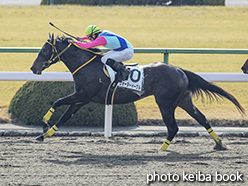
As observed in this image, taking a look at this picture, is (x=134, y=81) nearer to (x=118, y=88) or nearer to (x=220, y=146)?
(x=118, y=88)

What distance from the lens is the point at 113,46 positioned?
666cm

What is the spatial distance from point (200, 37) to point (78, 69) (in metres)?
13.0

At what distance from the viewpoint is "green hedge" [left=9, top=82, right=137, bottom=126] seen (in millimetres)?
7953

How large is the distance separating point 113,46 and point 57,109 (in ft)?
6.18

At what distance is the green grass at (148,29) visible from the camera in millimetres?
14078

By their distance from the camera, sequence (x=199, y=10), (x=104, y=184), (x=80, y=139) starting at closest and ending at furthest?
(x=104, y=184)
(x=80, y=139)
(x=199, y=10)

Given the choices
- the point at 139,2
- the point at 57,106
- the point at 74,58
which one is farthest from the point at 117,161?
the point at 139,2

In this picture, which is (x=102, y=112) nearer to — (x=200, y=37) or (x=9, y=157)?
(x=9, y=157)

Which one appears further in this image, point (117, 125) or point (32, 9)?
point (32, 9)

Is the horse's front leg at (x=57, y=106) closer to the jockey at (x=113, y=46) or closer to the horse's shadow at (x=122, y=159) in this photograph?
the horse's shadow at (x=122, y=159)

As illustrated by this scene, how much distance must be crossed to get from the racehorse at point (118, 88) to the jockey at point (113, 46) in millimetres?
191

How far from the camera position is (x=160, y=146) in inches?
270

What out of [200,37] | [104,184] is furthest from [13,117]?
[200,37]

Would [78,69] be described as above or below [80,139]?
above
